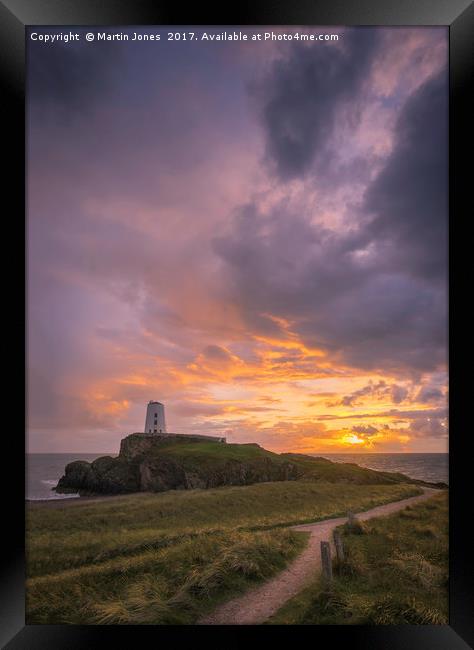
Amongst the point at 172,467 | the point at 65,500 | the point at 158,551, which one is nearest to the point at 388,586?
the point at 158,551

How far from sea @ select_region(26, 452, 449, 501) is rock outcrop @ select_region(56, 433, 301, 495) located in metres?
0.92

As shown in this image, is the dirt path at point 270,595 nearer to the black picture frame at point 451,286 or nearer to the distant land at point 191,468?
the black picture frame at point 451,286

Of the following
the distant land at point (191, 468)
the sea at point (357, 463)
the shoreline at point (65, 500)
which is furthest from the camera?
the distant land at point (191, 468)

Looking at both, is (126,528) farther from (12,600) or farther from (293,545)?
(293,545)

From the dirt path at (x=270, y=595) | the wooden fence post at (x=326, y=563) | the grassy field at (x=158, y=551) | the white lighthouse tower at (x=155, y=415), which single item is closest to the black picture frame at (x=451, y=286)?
the dirt path at (x=270, y=595)

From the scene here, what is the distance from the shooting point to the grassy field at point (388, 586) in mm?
5543

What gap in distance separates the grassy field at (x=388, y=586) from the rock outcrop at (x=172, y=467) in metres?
3.39

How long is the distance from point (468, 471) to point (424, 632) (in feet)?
8.52

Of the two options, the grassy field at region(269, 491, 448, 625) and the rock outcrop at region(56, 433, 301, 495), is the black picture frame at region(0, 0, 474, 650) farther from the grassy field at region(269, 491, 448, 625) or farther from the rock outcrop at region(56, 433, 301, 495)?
the rock outcrop at region(56, 433, 301, 495)

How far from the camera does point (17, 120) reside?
5523mm

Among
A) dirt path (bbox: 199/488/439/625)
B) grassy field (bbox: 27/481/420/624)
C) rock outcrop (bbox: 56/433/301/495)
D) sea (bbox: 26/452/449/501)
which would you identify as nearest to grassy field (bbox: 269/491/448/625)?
dirt path (bbox: 199/488/439/625)

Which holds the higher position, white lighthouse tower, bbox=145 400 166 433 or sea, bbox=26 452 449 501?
white lighthouse tower, bbox=145 400 166 433

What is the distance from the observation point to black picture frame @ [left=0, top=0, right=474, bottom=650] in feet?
16.8

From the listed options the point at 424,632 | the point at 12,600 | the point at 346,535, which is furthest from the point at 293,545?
the point at 12,600
